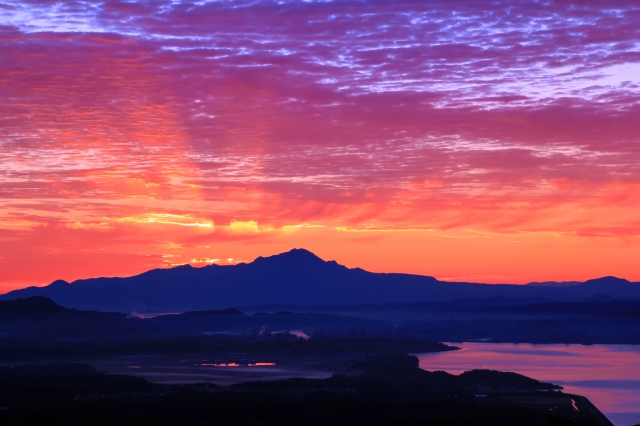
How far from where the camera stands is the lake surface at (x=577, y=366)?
55.8 m

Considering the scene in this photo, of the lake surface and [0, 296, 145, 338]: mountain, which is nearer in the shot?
the lake surface

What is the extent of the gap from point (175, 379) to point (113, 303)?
406 ft

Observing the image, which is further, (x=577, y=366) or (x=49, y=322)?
(x=49, y=322)

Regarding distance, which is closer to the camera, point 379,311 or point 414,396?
point 414,396

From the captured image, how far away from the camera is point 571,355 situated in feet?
308

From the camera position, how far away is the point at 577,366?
79062 mm

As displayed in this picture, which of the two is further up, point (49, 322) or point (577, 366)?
point (49, 322)

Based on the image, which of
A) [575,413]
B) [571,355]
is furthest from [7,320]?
[575,413]

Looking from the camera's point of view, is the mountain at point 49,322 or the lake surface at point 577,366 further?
the mountain at point 49,322

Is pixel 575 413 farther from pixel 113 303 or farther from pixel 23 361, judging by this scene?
pixel 113 303

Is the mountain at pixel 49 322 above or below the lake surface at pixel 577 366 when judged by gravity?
above

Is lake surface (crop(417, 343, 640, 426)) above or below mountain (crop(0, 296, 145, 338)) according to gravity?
below

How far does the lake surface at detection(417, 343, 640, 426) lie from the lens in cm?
5584

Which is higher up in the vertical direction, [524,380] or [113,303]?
[113,303]
